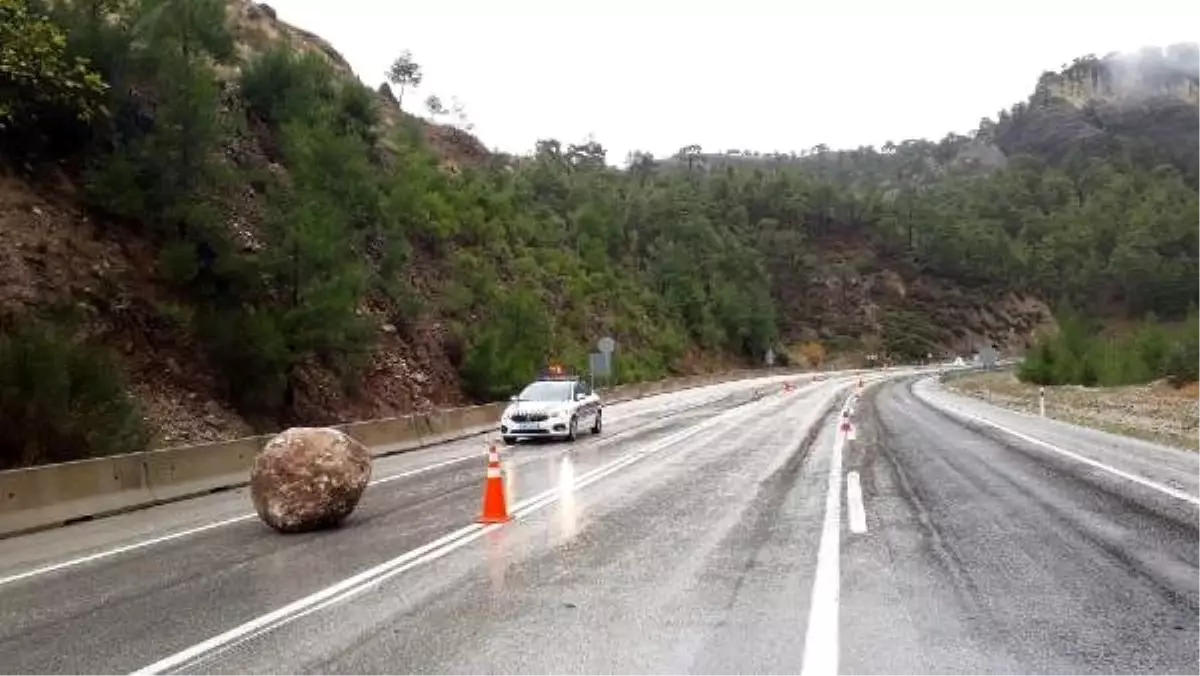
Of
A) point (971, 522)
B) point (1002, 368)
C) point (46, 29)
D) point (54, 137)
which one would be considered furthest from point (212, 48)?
point (1002, 368)

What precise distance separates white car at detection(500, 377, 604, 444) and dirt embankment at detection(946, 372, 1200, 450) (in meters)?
13.2

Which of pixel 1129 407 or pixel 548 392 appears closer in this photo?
pixel 548 392

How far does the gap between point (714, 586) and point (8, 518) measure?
30.0 ft

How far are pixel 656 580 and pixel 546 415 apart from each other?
17.6 meters

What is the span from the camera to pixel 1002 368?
354ft

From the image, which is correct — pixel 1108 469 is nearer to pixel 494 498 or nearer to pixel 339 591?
pixel 494 498

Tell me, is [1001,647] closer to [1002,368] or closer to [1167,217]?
[1002,368]

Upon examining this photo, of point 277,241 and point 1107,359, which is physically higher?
point 277,241

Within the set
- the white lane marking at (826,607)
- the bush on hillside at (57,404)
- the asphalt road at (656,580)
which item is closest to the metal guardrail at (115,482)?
the asphalt road at (656,580)

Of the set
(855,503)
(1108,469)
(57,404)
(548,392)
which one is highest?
(57,404)

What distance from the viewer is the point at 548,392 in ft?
90.8

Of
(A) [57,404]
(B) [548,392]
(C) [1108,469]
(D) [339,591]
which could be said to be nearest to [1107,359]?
(B) [548,392]

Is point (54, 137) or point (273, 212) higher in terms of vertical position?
point (54, 137)

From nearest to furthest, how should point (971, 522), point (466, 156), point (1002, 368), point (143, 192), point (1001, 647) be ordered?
1. point (1001, 647)
2. point (971, 522)
3. point (143, 192)
4. point (466, 156)
5. point (1002, 368)
